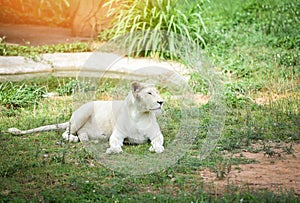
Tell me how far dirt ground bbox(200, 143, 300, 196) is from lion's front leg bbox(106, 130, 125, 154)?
3.56ft

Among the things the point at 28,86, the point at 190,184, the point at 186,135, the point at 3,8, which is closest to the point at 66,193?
the point at 190,184

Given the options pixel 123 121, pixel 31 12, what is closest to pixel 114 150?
pixel 123 121

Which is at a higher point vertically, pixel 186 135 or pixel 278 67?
pixel 278 67

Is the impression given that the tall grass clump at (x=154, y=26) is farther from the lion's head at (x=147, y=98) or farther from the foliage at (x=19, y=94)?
the lion's head at (x=147, y=98)

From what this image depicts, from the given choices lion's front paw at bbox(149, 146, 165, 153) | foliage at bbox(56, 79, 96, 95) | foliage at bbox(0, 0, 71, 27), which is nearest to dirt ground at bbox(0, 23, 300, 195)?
lion's front paw at bbox(149, 146, 165, 153)

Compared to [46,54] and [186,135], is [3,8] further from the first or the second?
[186,135]

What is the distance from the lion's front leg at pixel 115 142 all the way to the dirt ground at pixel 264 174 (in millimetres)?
1085

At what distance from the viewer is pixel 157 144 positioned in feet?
23.0

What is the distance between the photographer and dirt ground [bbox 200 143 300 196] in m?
5.78

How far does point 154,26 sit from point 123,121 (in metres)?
4.63

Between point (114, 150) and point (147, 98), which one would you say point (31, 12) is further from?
point (114, 150)

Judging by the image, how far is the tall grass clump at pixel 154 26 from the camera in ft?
36.7

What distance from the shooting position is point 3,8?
47.0ft

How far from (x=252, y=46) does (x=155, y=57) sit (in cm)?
221
